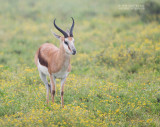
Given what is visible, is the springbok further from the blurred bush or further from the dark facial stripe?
the blurred bush

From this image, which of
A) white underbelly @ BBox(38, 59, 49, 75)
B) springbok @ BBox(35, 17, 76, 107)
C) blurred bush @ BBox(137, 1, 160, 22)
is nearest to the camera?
springbok @ BBox(35, 17, 76, 107)

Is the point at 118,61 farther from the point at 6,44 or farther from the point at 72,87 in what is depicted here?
the point at 6,44

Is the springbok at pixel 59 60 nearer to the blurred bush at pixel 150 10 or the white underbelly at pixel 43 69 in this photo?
the white underbelly at pixel 43 69

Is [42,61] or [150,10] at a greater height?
[150,10]

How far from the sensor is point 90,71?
10.0 metres

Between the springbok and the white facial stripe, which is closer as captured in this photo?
the white facial stripe

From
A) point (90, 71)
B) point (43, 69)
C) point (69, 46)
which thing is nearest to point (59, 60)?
point (69, 46)

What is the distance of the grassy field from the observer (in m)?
6.14

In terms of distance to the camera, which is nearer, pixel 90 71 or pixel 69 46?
pixel 69 46

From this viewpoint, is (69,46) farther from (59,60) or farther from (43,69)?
(43,69)

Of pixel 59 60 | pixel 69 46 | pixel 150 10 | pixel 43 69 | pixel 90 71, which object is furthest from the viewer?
pixel 150 10

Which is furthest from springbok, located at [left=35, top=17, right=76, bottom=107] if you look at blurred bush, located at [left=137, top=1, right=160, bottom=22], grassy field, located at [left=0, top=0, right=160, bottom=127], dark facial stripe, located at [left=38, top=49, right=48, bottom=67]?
blurred bush, located at [left=137, top=1, right=160, bottom=22]

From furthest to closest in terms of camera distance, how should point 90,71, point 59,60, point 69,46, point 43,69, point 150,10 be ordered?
point 150,10 < point 90,71 < point 43,69 < point 59,60 < point 69,46

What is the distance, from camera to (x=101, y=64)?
35.6ft
